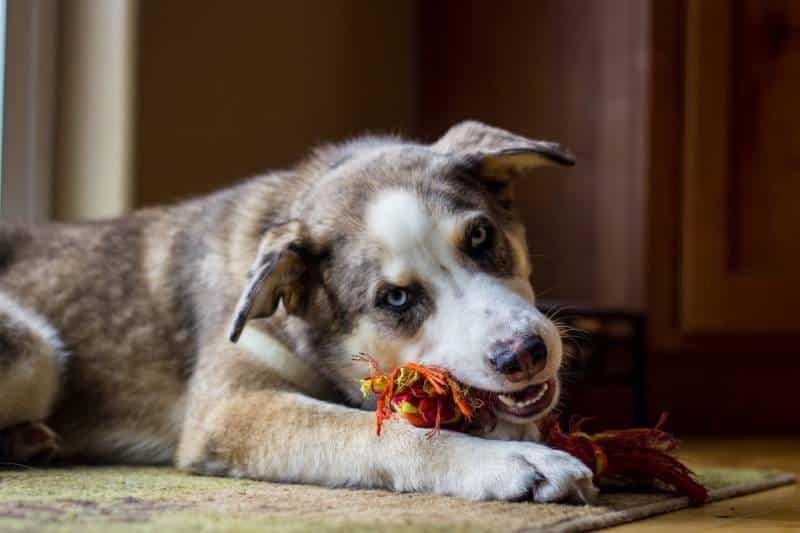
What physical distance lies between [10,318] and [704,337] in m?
2.21

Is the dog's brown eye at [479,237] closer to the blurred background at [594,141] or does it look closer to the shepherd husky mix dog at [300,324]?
the shepherd husky mix dog at [300,324]

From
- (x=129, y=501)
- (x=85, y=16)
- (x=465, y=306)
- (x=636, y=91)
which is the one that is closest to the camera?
(x=129, y=501)

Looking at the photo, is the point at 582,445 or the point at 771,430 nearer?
the point at 582,445

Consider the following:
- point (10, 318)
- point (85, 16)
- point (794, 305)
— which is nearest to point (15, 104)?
point (85, 16)

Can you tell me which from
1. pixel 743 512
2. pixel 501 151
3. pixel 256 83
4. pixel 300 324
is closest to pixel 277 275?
pixel 300 324

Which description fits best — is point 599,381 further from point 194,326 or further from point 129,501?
point 129,501

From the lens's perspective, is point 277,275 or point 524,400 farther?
point 277,275

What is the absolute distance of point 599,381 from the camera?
367cm

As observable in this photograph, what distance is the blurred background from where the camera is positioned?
3.61 m

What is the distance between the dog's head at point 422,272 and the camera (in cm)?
207

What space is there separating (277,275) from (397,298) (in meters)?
A: 0.27

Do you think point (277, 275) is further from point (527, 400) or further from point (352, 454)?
point (527, 400)

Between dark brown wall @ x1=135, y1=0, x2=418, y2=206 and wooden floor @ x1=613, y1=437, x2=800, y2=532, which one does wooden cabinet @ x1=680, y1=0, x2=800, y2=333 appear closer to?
wooden floor @ x1=613, y1=437, x2=800, y2=532

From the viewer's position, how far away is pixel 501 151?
7.95ft
